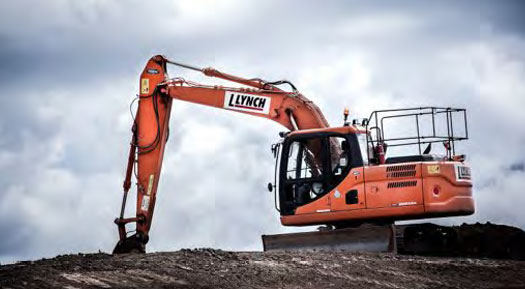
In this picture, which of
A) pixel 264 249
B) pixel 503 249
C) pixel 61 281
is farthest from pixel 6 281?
pixel 503 249

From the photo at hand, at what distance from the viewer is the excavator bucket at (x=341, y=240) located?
62.8ft

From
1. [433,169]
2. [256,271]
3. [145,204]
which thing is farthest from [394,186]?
[145,204]

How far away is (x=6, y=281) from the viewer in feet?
46.6

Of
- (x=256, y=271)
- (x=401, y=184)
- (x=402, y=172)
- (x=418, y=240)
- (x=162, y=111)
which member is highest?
(x=162, y=111)

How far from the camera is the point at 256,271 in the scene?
16.1 m

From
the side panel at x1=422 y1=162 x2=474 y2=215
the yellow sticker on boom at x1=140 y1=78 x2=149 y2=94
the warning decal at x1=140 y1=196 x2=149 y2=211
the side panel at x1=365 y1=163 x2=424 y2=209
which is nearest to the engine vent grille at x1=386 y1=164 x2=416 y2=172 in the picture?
the side panel at x1=365 y1=163 x2=424 y2=209

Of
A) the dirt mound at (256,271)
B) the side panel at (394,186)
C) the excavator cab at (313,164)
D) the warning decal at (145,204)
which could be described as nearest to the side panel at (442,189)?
the side panel at (394,186)

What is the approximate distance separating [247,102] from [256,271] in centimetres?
641

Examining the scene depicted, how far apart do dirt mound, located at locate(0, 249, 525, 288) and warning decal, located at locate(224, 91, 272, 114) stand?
4.77 m

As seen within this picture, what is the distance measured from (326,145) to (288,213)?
5.57 feet

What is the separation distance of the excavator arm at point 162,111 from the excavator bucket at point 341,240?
2.71 meters

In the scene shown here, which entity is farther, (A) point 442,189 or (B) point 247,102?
(B) point 247,102

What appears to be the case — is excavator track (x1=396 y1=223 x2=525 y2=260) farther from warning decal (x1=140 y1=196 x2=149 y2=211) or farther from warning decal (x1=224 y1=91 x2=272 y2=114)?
warning decal (x1=140 y1=196 x2=149 y2=211)

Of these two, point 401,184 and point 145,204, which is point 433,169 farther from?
point 145,204
